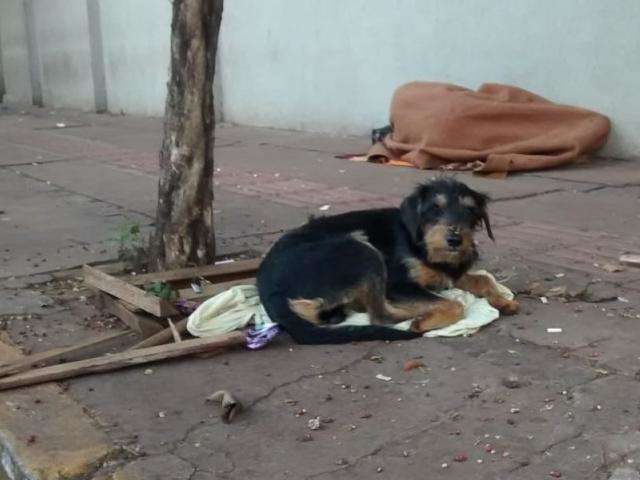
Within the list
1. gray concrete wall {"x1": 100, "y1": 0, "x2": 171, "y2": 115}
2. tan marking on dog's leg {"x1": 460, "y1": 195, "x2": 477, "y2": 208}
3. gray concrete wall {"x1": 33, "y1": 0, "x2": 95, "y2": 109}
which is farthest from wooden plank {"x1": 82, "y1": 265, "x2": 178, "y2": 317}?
gray concrete wall {"x1": 33, "y1": 0, "x2": 95, "y2": 109}

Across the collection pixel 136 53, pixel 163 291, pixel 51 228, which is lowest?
pixel 51 228

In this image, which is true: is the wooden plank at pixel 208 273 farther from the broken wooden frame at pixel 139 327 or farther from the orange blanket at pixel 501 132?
the orange blanket at pixel 501 132

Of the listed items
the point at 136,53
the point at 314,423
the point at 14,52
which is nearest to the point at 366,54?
the point at 136,53

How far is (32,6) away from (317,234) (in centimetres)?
1844

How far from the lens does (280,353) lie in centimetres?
450

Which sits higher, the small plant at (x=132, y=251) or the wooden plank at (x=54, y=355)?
the small plant at (x=132, y=251)

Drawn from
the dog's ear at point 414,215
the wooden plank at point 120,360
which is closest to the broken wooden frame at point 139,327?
the wooden plank at point 120,360

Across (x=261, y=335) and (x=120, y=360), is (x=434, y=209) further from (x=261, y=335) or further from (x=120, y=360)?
(x=120, y=360)

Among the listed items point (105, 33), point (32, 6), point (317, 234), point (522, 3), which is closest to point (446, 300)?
point (317, 234)

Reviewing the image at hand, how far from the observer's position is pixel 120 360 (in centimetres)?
432

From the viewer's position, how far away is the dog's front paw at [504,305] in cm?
485

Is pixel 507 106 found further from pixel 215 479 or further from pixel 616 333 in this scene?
pixel 215 479

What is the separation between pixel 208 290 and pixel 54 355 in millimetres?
1049

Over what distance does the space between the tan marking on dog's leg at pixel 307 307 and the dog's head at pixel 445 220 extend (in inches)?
22.6
